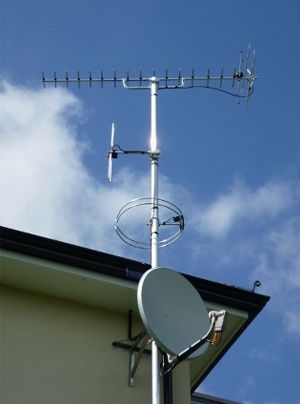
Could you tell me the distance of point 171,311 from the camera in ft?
22.2

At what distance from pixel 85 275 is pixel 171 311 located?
3.95 ft

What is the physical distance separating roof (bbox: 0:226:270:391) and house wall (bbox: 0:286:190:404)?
Result: 17 centimetres

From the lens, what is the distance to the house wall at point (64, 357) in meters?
7.05

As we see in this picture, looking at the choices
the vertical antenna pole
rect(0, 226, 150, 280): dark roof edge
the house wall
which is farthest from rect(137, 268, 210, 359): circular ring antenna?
the house wall

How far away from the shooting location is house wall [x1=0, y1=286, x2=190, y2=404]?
23.1 feet

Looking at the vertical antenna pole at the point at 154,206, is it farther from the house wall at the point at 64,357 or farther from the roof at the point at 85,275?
the house wall at the point at 64,357

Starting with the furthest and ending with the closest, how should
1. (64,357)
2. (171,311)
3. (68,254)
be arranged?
(68,254), (64,357), (171,311)

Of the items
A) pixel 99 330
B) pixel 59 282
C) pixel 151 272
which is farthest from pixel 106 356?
pixel 151 272

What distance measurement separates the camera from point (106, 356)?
7520mm

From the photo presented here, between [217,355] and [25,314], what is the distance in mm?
2280

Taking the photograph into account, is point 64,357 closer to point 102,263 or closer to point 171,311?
point 102,263

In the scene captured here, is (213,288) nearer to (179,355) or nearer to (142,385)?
(142,385)

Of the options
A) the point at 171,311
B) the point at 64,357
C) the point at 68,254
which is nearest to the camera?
the point at 171,311

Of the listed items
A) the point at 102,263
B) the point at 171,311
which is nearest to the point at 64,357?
the point at 102,263
